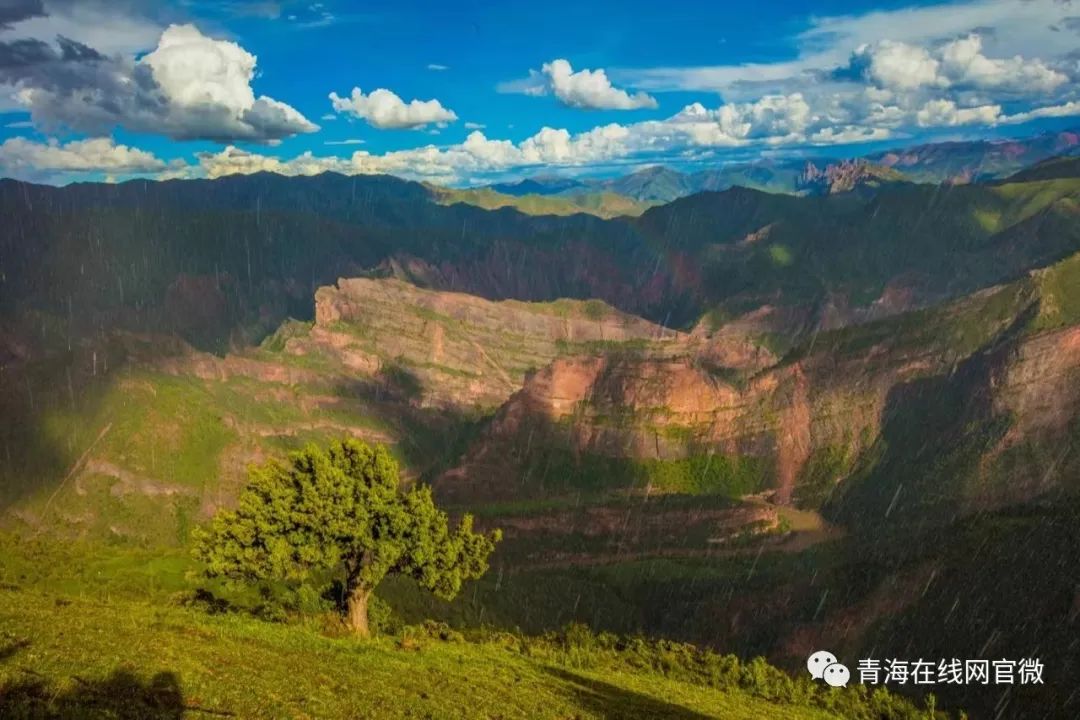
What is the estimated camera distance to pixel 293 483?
5288 cm

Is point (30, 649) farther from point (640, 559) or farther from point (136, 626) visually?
point (640, 559)

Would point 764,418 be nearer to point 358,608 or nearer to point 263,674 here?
point 358,608

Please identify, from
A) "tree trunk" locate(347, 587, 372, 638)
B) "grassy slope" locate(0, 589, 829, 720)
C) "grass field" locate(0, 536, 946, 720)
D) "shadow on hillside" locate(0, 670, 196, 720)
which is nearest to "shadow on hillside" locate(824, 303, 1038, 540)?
"grass field" locate(0, 536, 946, 720)

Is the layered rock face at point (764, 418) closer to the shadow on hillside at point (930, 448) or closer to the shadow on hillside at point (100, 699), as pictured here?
the shadow on hillside at point (930, 448)

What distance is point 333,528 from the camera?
50.6 m

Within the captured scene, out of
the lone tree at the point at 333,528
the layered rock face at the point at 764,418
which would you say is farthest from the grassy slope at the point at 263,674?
the layered rock face at the point at 764,418

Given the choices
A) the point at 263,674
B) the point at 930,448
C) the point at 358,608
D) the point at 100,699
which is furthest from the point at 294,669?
the point at 930,448

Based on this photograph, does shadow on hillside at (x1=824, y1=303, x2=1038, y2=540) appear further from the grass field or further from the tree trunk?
the tree trunk

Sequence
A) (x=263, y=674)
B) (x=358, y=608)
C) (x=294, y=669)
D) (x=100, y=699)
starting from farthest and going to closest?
(x=358, y=608) < (x=294, y=669) < (x=263, y=674) < (x=100, y=699)

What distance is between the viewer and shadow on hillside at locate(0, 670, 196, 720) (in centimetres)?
2472

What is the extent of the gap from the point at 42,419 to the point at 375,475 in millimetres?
161606

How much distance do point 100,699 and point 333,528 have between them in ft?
78.9

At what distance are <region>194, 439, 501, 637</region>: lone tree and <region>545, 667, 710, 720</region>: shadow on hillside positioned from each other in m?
9.72

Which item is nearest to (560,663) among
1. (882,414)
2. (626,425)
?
(626,425)
